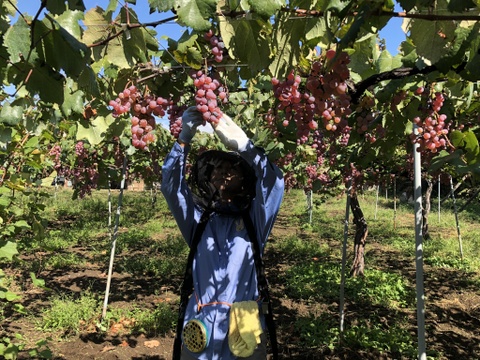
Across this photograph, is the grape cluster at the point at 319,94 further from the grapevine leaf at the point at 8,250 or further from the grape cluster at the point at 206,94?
the grapevine leaf at the point at 8,250

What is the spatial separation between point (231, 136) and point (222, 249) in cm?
60

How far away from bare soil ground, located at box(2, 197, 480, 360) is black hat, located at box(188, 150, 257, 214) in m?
2.46

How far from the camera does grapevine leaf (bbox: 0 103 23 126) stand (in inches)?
43.5

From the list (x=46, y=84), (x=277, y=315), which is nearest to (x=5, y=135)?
(x=46, y=84)

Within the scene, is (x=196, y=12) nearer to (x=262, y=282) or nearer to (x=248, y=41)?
(x=248, y=41)

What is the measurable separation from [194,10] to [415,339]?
173 inches

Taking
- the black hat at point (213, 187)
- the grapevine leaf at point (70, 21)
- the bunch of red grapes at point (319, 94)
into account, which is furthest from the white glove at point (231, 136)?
the grapevine leaf at point (70, 21)

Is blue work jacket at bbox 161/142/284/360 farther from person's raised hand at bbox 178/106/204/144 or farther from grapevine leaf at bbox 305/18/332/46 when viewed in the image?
grapevine leaf at bbox 305/18/332/46

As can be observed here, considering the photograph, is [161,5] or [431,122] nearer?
[161,5]

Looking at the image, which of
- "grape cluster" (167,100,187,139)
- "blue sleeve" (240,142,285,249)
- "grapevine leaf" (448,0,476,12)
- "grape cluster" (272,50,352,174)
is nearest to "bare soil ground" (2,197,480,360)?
"blue sleeve" (240,142,285,249)

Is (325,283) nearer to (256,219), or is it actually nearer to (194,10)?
(256,219)

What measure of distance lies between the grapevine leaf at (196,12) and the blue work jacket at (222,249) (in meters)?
1.09

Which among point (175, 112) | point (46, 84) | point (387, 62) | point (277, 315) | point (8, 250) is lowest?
point (277, 315)

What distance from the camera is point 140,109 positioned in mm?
1314
